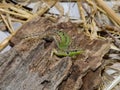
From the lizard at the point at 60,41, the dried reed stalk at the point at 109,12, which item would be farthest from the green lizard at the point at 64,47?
the dried reed stalk at the point at 109,12

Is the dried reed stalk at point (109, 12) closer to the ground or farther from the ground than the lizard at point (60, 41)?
farther from the ground

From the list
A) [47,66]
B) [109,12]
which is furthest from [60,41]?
[109,12]

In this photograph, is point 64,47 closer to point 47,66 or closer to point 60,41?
point 60,41

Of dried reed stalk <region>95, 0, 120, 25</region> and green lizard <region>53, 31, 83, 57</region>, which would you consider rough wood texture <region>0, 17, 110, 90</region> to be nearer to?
green lizard <region>53, 31, 83, 57</region>

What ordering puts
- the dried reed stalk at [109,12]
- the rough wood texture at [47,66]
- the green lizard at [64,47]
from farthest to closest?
the dried reed stalk at [109,12]
the green lizard at [64,47]
the rough wood texture at [47,66]

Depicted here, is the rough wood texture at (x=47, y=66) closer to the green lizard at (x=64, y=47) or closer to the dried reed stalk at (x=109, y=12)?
the green lizard at (x=64, y=47)

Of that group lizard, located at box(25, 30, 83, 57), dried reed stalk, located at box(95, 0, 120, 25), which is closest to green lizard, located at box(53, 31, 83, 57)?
lizard, located at box(25, 30, 83, 57)

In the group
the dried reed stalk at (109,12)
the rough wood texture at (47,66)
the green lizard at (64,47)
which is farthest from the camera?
the dried reed stalk at (109,12)
